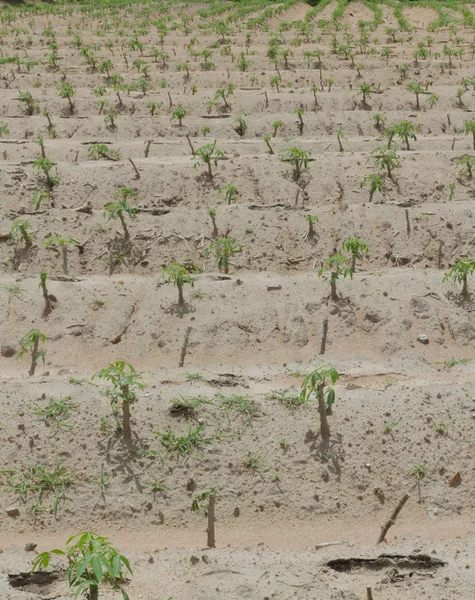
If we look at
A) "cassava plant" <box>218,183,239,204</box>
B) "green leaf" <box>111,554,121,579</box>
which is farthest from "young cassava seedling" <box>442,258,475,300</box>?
"green leaf" <box>111,554,121,579</box>

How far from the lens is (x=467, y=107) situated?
21.4 m

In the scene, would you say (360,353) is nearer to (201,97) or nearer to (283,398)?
(283,398)

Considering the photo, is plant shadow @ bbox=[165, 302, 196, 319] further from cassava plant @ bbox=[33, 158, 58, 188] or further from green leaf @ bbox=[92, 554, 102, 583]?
green leaf @ bbox=[92, 554, 102, 583]

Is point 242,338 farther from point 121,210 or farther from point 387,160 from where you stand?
point 387,160

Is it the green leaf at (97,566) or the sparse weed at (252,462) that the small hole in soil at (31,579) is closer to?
the green leaf at (97,566)

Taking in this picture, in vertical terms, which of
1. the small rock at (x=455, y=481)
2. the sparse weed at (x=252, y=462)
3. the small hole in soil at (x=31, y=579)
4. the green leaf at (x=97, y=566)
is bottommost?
the small rock at (x=455, y=481)

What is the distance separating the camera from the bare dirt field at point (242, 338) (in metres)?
7.30

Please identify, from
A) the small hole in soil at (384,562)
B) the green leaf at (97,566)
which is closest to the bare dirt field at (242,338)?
the small hole in soil at (384,562)

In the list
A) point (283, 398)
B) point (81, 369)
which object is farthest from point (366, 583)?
point (81, 369)

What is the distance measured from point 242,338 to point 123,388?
3574 millimetres

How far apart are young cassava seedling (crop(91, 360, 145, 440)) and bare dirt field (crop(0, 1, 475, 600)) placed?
0.26 feet

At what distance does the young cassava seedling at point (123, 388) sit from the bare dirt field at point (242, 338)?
78mm

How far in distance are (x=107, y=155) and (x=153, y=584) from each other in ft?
40.2

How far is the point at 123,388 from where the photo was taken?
7703 mm
